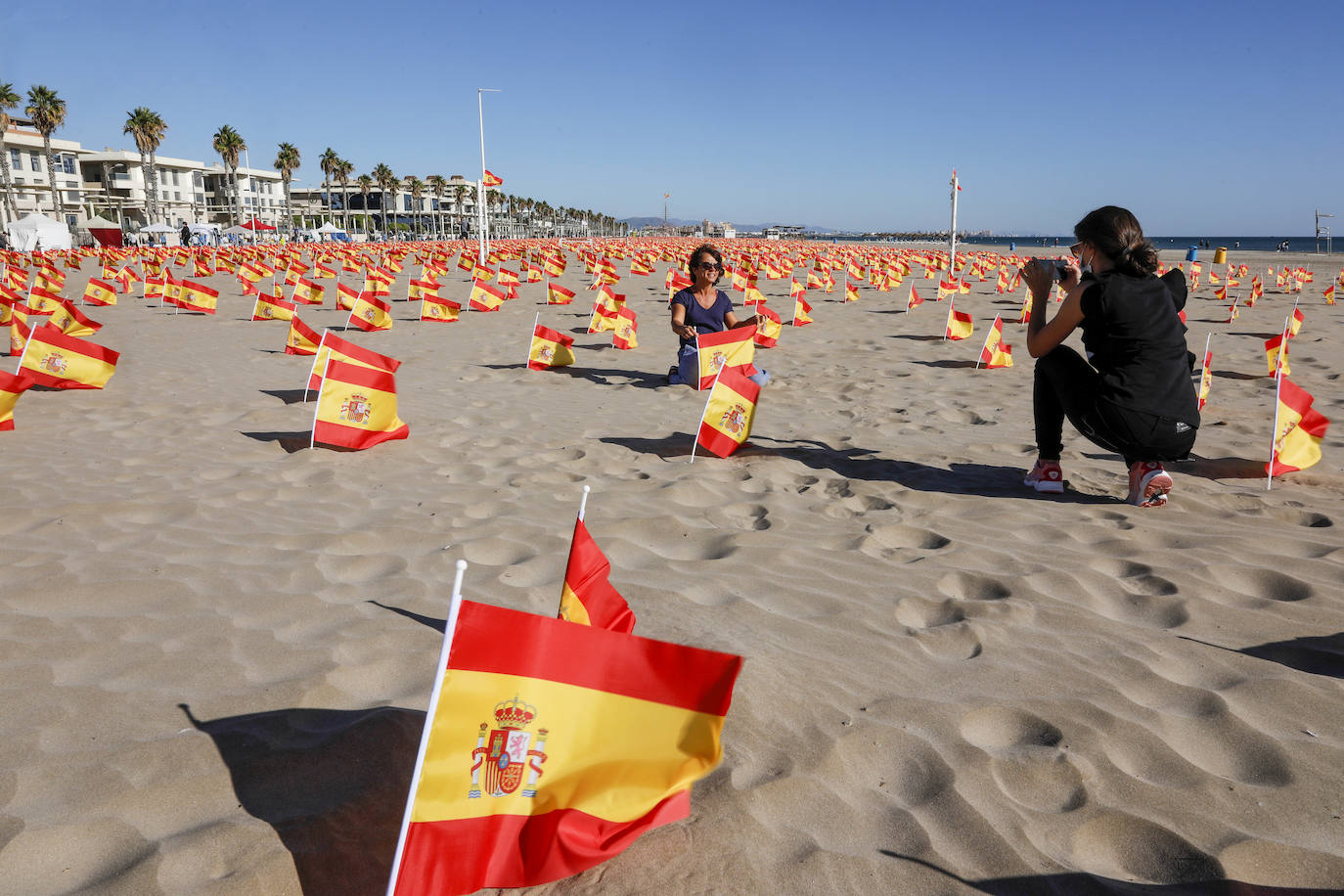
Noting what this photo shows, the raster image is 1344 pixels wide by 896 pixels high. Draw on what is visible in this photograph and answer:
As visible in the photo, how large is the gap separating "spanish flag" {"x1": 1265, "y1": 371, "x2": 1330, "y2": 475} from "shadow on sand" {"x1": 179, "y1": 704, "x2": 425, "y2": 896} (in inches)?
179

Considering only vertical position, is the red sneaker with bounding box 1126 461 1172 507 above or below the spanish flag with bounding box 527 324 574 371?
below

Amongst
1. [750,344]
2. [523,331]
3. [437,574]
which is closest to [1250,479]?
[750,344]

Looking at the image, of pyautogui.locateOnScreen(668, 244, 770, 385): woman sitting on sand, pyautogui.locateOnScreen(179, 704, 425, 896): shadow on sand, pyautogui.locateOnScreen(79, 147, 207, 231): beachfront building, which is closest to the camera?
pyautogui.locateOnScreen(179, 704, 425, 896): shadow on sand

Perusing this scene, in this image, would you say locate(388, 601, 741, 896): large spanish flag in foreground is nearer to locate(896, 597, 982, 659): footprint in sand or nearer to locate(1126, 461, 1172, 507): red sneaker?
locate(896, 597, 982, 659): footprint in sand

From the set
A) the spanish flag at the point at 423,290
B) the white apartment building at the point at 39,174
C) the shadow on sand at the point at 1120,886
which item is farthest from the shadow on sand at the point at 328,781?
the white apartment building at the point at 39,174

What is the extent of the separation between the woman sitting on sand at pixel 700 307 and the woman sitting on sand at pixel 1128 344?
3398mm

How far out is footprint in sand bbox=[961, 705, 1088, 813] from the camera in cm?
197

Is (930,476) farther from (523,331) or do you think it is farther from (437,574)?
(523,331)

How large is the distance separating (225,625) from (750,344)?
4.41 m

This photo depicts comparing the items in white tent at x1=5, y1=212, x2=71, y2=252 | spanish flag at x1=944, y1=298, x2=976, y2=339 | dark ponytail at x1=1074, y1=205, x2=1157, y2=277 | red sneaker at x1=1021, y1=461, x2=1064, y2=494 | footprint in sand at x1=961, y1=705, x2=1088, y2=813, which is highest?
white tent at x1=5, y1=212, x2=71, y2=252

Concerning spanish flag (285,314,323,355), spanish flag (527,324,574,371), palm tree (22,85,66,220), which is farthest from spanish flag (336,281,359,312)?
palm tree (22,85,66,220)

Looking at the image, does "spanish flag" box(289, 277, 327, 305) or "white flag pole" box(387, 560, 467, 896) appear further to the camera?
"spanish flag" box(289, 277, 327, 305)

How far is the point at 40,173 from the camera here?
69438 mm

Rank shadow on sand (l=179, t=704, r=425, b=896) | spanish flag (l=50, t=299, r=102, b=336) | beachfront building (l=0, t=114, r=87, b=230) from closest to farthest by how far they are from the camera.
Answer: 1. shadow on sand (l=179, t=704, r=425, b=896)
2. spanish flag (l=50, t=299, r=102, b=336)
3. beachfront building (l=0, t=114, r=87, b=230)
